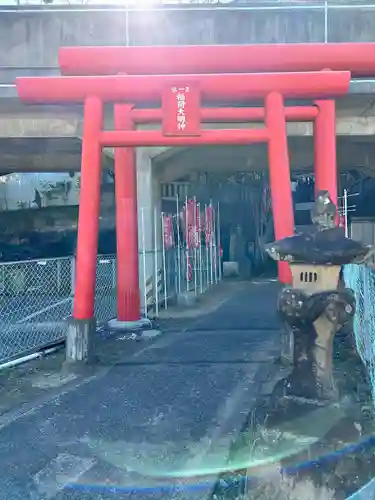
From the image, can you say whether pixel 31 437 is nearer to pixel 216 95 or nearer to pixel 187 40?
pixel 216 95

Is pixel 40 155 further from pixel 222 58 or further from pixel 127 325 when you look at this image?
pixel 222 58

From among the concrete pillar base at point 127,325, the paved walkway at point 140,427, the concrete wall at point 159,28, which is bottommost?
the paved walkway at point 140,427

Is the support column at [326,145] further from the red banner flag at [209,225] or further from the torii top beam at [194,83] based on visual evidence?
the red banner flag at [209,225]

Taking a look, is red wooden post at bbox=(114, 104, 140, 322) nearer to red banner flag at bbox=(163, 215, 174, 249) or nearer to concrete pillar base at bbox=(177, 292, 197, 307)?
red banner flag at bbox=(163, 215, 174, 249)

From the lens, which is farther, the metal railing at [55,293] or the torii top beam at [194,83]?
the metal railing at [55,293]

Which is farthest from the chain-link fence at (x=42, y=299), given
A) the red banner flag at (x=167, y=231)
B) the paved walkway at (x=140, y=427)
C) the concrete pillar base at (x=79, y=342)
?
the paved walkway at (x=140, y=427)

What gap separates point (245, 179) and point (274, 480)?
1871 centimetres

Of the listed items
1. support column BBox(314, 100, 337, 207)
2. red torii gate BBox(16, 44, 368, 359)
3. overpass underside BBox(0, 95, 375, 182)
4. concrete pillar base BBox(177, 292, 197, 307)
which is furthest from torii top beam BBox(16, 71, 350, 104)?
concrete pillar base BBox(177, 292, 197, 307)

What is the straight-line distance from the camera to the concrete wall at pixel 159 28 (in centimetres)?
1093

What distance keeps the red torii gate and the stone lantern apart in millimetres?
2516

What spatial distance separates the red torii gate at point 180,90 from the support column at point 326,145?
1.31 ft

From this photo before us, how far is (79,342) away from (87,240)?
136 centimetres

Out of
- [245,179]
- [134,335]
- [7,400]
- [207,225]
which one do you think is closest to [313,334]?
[7,400]

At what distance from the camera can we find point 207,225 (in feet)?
54.8
